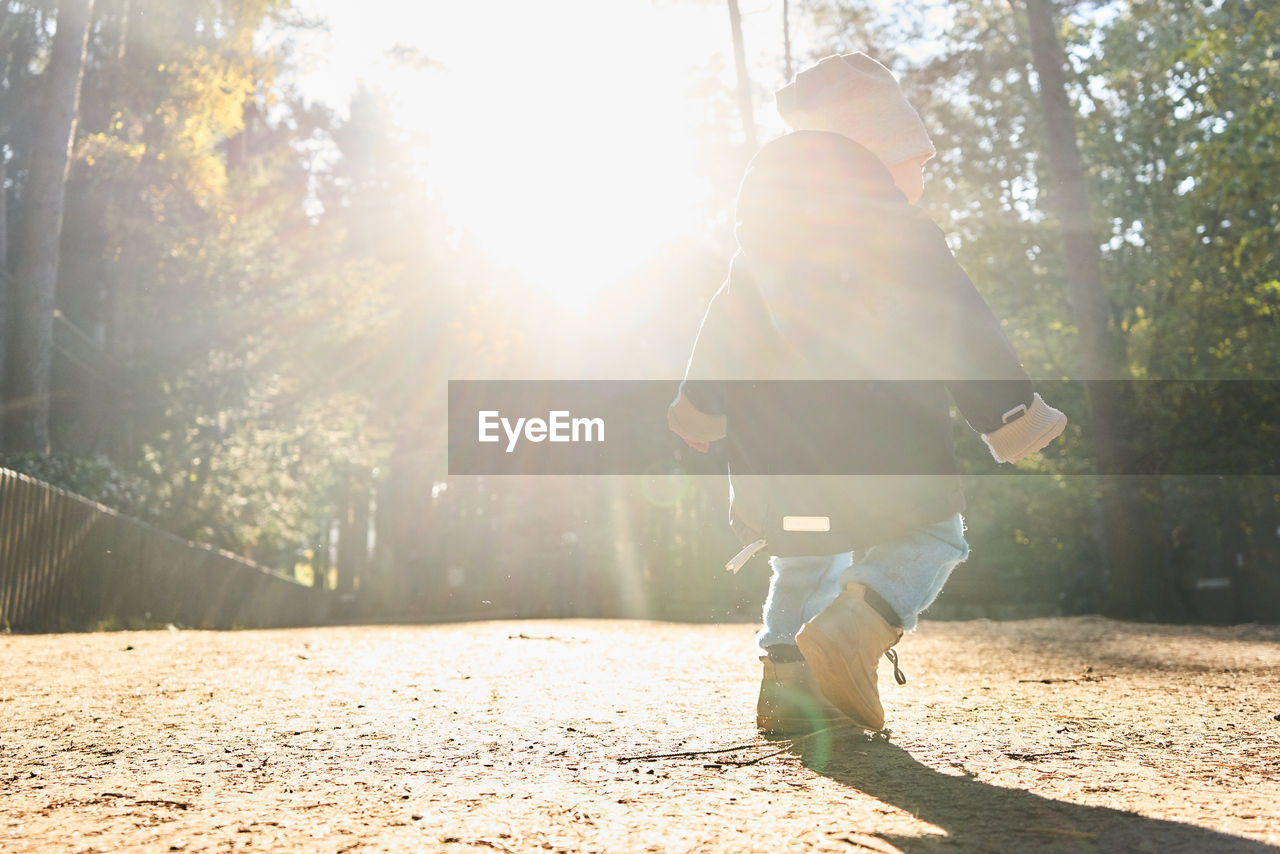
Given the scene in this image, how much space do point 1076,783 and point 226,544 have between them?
1846 cm

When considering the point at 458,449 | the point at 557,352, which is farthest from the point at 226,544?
the point at 557,352

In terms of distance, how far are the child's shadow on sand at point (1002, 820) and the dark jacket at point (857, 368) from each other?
0.68m

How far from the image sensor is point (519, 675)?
4.92 meters

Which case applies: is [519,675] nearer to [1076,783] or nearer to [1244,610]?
[1076,783]

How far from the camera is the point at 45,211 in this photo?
15.0 metres

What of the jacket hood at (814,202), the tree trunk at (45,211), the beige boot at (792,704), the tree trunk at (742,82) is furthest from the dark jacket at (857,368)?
the tree trunk at (742,82)

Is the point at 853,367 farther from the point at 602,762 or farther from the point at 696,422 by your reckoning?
the point at 602,762

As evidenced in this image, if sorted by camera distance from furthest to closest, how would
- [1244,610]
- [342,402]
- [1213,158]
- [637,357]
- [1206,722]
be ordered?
[637,357] → [342,402] → [1244,610] → [1213,158] → [1206,722]

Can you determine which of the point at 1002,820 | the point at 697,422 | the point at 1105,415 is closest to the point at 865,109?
the point at 697,422

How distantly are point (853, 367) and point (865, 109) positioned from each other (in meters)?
0.84

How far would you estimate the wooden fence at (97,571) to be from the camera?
9906mm

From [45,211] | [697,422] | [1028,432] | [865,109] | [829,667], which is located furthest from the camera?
[45,211]

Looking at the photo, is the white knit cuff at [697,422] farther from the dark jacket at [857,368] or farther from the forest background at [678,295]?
the forest background at [678,295]

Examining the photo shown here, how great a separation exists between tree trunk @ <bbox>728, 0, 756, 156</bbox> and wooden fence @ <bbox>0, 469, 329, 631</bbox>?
33.9 ft
